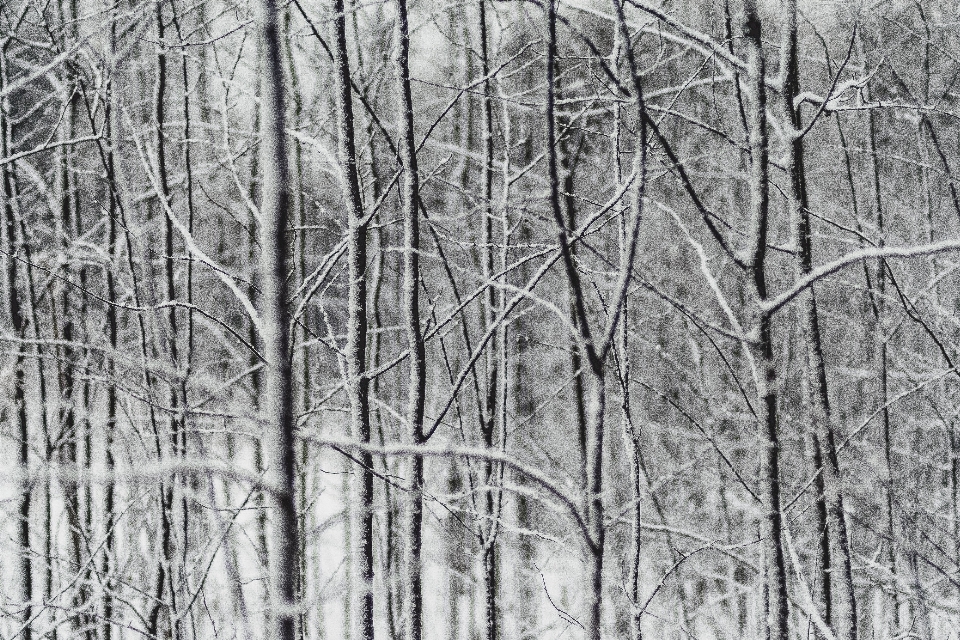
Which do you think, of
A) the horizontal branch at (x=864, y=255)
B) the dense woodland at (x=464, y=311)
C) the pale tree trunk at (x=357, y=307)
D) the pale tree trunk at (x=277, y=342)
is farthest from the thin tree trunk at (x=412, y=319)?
the pale tree trunk at (x=277, y=342)

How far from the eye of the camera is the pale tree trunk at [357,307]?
201 centimetres

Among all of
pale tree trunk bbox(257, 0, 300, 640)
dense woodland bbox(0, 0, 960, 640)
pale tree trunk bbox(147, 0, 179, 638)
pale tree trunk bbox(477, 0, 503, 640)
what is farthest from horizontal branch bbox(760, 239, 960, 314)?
pale tree trunk bbox(147, 0, 179, 638)

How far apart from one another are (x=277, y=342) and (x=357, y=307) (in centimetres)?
112

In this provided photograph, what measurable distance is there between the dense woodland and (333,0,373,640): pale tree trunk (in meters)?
0.01

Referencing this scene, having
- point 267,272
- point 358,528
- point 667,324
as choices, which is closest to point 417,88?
point 667,324

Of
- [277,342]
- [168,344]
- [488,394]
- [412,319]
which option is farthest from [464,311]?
[277,342]

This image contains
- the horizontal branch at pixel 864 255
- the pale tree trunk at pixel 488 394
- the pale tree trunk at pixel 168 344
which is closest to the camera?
the horizontal branch at pixel 864 255

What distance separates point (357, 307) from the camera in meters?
2.06

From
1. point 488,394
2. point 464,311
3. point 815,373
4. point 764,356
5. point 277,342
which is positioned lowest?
point 277,342

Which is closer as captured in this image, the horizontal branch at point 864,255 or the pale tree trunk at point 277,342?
the pale tree trunk at point 277,342

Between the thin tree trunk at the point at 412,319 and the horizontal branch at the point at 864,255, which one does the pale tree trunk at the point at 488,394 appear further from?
the horizontal branch at the point at 864,255

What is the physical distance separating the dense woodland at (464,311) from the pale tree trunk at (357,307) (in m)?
0.01

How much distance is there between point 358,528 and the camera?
2.09 metres

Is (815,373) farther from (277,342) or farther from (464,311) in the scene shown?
(464,311)
